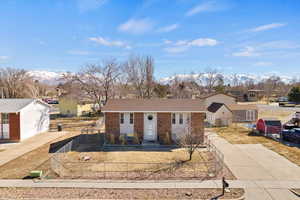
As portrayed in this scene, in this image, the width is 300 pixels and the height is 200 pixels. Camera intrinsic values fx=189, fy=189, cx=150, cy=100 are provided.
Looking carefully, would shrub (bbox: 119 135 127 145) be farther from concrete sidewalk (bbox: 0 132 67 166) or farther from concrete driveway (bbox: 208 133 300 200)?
concrete driveway (bbox: 208 133 300 200)

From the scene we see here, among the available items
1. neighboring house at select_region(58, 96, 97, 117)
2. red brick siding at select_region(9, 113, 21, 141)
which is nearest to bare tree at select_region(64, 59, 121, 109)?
neighboring house at select_region(58, 96, 97, 117)

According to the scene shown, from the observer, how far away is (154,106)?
18156 millimetres

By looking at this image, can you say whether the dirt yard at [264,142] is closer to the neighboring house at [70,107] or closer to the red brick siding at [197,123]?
the red brick siding at [197,123]

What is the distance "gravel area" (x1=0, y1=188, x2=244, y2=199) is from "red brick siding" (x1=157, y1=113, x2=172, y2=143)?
28.7ft

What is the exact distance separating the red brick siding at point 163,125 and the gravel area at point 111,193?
8.74m

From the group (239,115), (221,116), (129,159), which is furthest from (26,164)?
(239,115)

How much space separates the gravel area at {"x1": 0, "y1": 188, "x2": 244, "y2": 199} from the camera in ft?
28.0

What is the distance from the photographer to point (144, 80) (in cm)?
4294

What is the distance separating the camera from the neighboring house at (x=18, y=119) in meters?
18.7

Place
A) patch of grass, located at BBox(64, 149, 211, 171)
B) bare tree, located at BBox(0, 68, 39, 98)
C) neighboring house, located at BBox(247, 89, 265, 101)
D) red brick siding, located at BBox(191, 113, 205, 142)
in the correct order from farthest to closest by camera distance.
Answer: neighboring house, located at BBox(247, 89, 265, 101), bare tree, located at BBox(0, 68, 39, 98), red brick siding, located at BBox(191, 113, 205, 142), patch of grass, located at BBox(64, 149, 211, 171)

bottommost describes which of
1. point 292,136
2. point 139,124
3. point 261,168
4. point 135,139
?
point 261,168

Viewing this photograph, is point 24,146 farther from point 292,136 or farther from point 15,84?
point 15,84

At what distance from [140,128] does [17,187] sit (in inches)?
407

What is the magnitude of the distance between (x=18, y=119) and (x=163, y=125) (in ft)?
47.5
